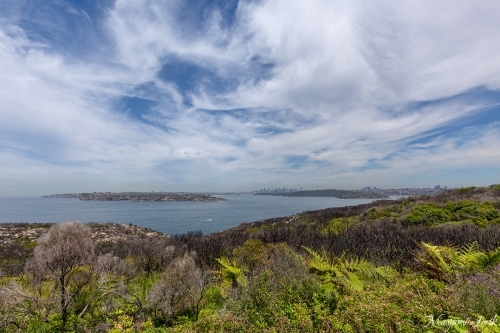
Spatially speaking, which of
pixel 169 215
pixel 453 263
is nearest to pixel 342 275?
pixel 453 263

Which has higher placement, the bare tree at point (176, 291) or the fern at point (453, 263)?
the fern at point (453, 263)

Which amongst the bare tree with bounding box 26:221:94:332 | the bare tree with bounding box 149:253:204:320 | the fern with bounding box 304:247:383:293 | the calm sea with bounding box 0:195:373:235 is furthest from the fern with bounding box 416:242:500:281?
the calm sea with bounding box 0:195:373:235

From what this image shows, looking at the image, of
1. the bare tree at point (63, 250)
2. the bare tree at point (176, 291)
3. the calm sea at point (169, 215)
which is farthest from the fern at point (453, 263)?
the calm sea at point (169, 215)

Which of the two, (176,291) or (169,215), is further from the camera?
(169,215)

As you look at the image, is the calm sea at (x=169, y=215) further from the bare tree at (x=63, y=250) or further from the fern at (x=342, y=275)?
the bare tree at (x=63, y=250)

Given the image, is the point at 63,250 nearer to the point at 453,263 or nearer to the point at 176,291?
the point at 176,291

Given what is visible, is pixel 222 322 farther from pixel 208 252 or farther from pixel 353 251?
pixel 208 252

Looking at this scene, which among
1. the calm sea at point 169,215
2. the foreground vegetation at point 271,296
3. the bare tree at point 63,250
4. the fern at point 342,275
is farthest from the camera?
the calm sea at point 169,215

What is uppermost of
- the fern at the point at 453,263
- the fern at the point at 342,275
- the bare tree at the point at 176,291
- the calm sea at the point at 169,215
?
the fern at the point at 453,263

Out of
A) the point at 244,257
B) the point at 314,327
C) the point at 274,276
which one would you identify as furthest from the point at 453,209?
the point at 314,327

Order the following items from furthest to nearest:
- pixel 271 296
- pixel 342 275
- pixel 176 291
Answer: pixel 176 291
pixel 342 275
pixel 271 296

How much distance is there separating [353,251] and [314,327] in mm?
6540

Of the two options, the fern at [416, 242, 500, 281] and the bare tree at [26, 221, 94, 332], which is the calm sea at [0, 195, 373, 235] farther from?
the fern at [416, 242, 500, 281]

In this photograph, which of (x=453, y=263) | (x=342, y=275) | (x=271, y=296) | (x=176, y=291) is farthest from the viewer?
(x=176, y=291)
